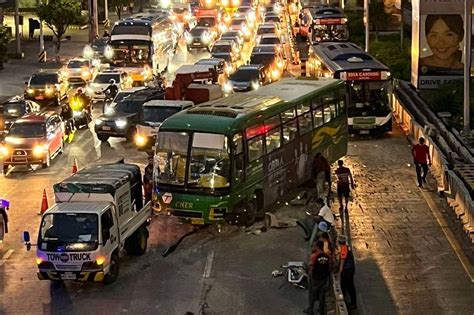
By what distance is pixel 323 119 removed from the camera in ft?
98.9

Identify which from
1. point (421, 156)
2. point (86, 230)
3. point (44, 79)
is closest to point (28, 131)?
point (421, 156)

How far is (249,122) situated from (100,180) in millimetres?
4739

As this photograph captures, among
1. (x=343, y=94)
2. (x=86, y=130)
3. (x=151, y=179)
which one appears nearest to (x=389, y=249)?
(x=151, y=179)

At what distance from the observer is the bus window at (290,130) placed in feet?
89.0

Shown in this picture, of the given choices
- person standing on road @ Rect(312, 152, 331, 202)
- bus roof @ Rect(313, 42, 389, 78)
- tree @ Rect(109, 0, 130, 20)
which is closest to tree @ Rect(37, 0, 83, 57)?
tree @ Rect(109, 0, 130, 20)

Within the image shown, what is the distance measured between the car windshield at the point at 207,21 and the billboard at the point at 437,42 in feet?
122

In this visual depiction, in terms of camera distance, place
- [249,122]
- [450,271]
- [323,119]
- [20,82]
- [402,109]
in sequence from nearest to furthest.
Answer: [450,271], [249,122], [323,119], [402,109], [20,82]

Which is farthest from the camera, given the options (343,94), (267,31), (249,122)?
(267,31)

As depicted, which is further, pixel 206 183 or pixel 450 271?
pixel 206 183

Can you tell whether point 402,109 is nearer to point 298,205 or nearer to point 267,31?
point 298,205

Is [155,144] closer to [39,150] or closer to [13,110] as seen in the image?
[39,150]

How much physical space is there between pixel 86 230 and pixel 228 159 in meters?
4.86

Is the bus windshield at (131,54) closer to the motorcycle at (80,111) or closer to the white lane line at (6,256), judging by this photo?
the motorcycle at (80,111)

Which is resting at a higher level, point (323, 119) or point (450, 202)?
point (323, 119)
